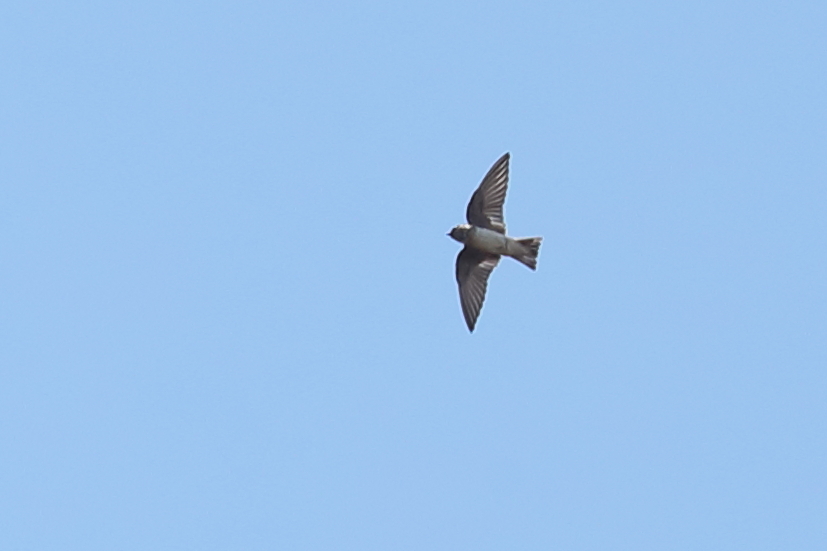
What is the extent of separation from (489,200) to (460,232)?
1.69 feet

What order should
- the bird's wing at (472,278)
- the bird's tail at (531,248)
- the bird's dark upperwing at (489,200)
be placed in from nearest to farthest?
the bird's tail at (531,248) → the bird's dark upperwing at (489,200) → the bird's wing at (472,278)

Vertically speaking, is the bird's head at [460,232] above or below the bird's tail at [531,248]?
above

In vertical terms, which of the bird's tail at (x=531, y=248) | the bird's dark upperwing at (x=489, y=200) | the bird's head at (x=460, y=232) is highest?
the bird's dark upperwing at (x=489, y=200)

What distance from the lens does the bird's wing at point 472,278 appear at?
63.1 ft

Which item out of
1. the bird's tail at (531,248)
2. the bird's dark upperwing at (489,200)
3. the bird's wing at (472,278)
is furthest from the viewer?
the bird's wing at (472,278)

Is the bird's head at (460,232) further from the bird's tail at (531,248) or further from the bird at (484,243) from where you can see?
the bird's tail at (531,248)

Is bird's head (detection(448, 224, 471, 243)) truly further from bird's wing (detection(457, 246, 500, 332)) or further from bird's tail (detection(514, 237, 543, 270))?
bird's tail (detection(514, 237, 543, 270))

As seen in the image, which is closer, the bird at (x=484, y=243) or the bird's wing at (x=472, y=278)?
the bird at (x=484, y=243)

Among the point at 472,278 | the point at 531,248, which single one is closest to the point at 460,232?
the point at 472,278

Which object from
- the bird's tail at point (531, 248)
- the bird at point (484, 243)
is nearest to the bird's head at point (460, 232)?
the bird at point (484, 243)

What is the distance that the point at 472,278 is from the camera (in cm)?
1938

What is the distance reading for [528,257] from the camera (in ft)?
60.5

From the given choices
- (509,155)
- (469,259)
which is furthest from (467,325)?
(509,155)

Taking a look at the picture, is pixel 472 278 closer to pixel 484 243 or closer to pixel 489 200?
pixel 484 243
